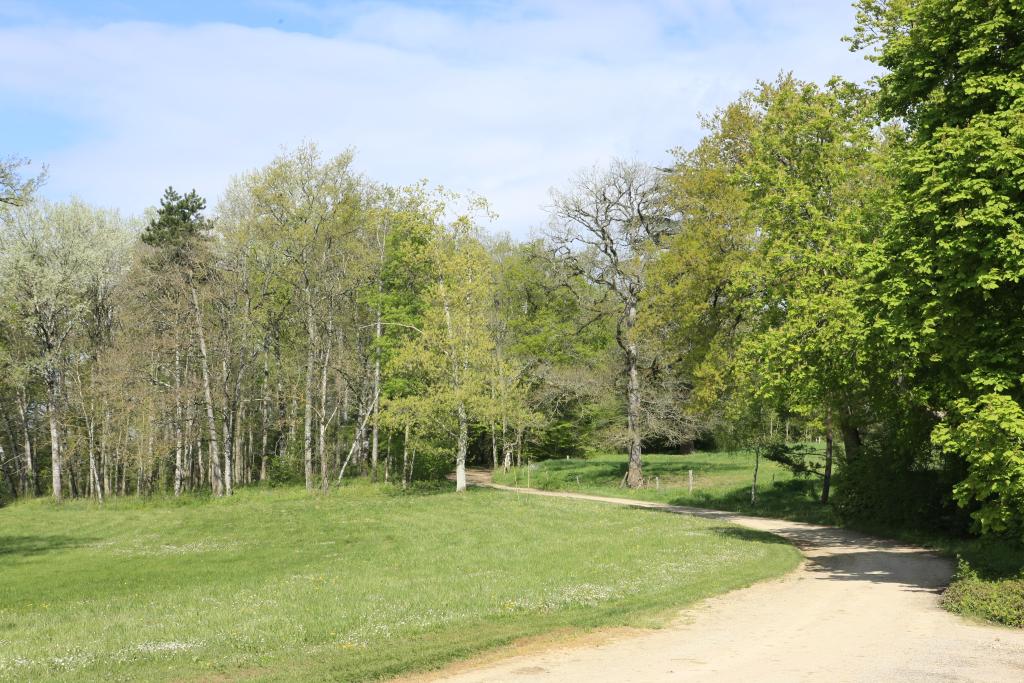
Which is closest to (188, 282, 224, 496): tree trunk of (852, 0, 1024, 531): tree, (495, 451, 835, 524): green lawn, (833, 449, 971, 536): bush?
(495, 451, 835, 524): green lawn

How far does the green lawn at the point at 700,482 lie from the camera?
3697 cm

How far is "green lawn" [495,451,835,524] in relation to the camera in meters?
37.0

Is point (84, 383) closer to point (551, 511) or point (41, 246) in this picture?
point (41, 246)

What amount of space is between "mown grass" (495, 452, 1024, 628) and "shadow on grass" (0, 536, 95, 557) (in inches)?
1015

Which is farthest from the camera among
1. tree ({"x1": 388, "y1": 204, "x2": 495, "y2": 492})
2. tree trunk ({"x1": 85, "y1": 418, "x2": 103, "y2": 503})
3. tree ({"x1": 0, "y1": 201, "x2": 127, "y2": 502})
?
tree ({"x1": 0, "y1": 201, "x2": 127, "y2": 502})

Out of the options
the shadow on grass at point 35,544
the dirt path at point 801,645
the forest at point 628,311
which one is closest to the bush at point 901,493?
the forest at point 628,311

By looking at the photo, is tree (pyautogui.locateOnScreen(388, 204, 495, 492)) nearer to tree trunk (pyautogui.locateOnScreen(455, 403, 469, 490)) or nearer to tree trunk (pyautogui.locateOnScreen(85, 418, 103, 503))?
tree trunk (pyautogui.locateOnScreen(455, 403, 469, 490))

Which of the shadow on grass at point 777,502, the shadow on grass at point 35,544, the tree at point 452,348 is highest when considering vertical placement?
the tree at point 452,348

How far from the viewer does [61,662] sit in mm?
11758

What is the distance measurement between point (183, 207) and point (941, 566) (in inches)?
1907

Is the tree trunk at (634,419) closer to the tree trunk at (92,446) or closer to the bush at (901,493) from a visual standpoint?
the bush at (901,493)

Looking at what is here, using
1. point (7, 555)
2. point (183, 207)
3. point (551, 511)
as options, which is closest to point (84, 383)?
point (183, 207)

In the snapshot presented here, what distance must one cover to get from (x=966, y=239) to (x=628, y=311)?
2969 centimetres

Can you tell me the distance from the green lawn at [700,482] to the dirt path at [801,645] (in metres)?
16.2
